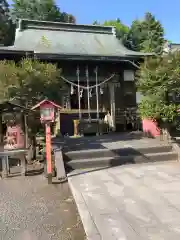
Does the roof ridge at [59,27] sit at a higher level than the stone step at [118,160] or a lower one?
higher

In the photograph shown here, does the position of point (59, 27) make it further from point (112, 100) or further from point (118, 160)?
point (118, 160)

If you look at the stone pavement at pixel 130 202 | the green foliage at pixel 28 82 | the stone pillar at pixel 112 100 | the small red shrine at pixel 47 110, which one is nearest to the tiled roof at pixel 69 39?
the stone pillar at pixel 112 100

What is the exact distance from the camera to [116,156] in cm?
767

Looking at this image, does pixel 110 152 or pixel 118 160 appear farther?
pixel 110 152

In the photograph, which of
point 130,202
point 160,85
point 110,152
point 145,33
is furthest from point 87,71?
point 145,33

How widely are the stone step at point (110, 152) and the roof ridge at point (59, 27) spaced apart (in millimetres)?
8506

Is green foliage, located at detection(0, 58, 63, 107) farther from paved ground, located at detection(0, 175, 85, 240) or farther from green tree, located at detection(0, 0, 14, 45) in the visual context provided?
green tree, located at detection(0, 0, 14, 45)

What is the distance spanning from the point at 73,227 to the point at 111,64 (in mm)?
9503

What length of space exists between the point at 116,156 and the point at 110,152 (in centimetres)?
21

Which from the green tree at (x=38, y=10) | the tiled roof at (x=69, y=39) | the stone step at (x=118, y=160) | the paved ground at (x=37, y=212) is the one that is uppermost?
the green tree at (x=38, y=10)

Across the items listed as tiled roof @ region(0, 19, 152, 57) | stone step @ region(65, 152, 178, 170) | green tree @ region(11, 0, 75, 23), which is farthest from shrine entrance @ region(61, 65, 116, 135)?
green tree @ region(11, 0, 75, 23)

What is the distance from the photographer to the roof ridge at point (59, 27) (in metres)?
13.6

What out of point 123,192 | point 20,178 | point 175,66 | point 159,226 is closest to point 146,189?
point 123,192

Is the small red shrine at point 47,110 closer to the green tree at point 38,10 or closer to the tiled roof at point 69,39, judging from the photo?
the tiled roof at point 69,39
